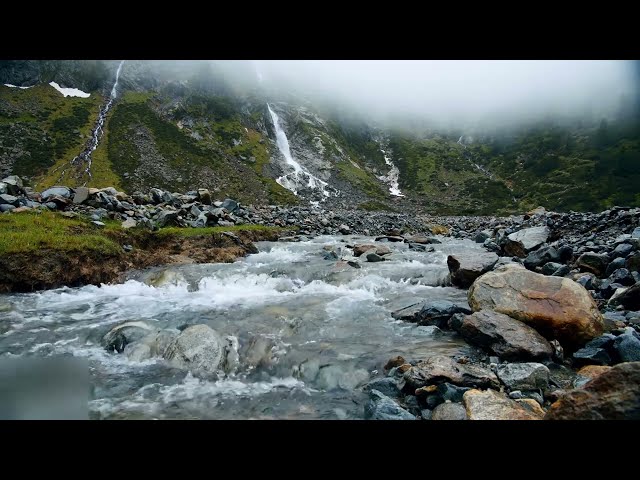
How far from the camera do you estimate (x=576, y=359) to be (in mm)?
7699

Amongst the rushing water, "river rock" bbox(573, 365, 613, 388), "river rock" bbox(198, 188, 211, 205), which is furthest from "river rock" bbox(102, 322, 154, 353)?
"river rock" bbox(198, 188, 211, 205)

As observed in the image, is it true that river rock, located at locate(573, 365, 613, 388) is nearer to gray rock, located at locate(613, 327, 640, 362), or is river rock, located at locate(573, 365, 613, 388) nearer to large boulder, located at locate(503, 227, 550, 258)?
gray rock, located at locate(613, 327, 640, 362)

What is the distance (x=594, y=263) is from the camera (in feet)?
46.2

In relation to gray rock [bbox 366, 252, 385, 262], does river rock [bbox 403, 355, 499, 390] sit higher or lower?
lower

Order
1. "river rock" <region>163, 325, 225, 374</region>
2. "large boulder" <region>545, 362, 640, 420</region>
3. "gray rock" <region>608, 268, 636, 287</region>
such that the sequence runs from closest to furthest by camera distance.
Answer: "large boulder" <region>545, 362, 640, 420</region> → "river rock" <region>163, 325, 225, 374</region> → "gray rock" <region>608, 268, 636, 287</region>

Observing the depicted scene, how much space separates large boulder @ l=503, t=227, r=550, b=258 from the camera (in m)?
21.1

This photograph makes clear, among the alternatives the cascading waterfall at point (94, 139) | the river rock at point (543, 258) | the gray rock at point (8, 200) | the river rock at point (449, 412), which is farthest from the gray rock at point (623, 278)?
the cascading waterfall at point (94, 139)

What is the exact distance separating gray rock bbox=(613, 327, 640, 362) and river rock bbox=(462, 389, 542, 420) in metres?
3.36

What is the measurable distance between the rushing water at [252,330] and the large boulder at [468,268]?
62 centimetres

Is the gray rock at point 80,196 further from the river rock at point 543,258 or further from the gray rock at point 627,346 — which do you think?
the gray rock at point 627,346

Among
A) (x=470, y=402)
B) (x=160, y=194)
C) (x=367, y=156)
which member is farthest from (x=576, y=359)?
(x=367, y=156)

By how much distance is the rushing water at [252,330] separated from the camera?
689 centimetres

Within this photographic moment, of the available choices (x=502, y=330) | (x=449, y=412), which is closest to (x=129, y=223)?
(x=502, y=330)

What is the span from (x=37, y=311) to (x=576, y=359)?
15046mm
